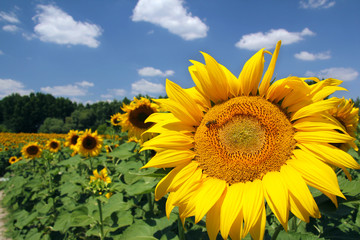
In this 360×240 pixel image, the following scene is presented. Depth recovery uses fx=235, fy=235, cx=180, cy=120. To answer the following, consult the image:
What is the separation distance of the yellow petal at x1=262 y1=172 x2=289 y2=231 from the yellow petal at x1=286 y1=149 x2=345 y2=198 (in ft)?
0.31

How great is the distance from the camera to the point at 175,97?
1351mm

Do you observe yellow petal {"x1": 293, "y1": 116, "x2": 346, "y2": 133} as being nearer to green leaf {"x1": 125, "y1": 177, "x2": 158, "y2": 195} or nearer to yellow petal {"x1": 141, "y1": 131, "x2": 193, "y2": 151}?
yellow petal {"x1": 141, "y1": 131, "x2": 193, "y2": 151}

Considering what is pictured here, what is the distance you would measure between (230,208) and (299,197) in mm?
311

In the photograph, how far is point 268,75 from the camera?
1.21m

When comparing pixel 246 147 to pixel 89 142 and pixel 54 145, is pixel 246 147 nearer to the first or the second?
pixel 89 142

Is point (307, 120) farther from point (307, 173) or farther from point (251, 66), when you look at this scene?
point (251, 66)

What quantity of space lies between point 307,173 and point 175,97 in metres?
0.76

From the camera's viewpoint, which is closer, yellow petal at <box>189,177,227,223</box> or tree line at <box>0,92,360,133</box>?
yellow petal at <box>189,177,227,223</box>

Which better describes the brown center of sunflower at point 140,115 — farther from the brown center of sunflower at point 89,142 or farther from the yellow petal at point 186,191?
the yellow petal at point 186,191

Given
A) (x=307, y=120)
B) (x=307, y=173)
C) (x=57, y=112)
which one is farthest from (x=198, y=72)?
(x=57, y=112)

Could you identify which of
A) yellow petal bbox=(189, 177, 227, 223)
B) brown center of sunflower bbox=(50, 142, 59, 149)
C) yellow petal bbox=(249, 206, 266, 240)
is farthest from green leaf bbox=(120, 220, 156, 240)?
brown center of sunflower bbox=(50, 142, 59, 149)

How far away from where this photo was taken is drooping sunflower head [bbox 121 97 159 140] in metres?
4.26

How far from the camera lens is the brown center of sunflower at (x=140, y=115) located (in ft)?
14.0

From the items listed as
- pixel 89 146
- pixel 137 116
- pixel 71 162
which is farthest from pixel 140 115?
pixel 71 162
